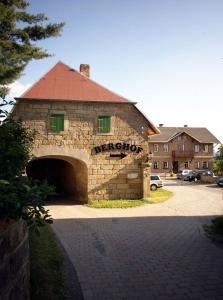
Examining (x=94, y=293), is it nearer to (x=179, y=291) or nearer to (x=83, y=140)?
(x=179, y=291)

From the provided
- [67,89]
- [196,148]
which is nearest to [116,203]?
[67,89]

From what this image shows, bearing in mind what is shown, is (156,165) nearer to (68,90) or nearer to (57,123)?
(68,90)

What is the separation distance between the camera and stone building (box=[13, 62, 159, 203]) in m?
16.4

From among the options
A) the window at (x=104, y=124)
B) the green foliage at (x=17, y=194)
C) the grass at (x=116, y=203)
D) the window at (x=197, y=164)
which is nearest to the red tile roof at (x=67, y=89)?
the window at (x=104, y=124)

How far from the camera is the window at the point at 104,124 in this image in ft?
56.2

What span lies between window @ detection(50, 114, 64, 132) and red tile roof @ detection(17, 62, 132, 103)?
3.43ft

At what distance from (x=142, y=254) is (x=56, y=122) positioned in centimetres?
1061

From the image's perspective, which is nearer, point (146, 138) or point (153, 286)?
point (153, 286)

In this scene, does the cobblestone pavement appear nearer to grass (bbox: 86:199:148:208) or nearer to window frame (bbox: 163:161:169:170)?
grass (bbox: 86:199:148:208)

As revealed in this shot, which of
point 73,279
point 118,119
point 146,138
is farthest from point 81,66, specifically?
point 73,279

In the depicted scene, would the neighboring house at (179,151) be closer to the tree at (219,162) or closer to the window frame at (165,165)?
the window frame at (165,165)

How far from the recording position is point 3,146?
427 centimetres

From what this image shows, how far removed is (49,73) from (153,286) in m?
15.7

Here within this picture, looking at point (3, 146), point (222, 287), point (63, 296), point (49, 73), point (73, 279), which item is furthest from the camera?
point (49, 73)
